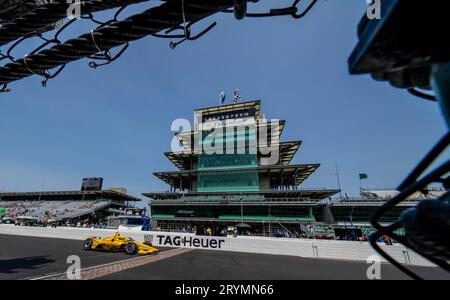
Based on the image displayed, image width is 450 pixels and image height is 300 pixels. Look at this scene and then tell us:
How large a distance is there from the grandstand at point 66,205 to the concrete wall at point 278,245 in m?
30.1

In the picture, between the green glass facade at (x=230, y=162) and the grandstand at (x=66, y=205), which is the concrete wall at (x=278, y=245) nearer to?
the green glass facade at (x=230, y=162)

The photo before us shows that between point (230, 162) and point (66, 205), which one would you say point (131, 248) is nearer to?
point (230, 162)

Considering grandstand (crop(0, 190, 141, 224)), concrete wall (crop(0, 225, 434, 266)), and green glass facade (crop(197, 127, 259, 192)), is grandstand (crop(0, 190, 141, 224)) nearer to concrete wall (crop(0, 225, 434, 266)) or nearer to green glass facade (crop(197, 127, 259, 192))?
green glass facade (crop(197, 127, 259, 192))

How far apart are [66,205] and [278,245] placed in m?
56.3

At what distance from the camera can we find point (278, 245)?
1591 centimetres

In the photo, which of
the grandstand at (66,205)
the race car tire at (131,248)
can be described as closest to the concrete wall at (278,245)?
the race car tire at (131,248)

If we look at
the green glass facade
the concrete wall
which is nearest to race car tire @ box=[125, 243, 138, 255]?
the concrete wall

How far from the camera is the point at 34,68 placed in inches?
113

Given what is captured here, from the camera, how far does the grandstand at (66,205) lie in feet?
153

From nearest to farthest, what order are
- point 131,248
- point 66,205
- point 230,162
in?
1. point 131,248
2. point 230,162
3. point 66,205

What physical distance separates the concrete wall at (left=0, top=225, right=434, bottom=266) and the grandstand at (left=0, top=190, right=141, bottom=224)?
3013 cm

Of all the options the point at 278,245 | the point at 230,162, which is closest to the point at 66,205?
the point at 230,162

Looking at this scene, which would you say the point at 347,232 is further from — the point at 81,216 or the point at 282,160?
the point at 81,216

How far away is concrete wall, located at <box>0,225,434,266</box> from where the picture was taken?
14008 mm
